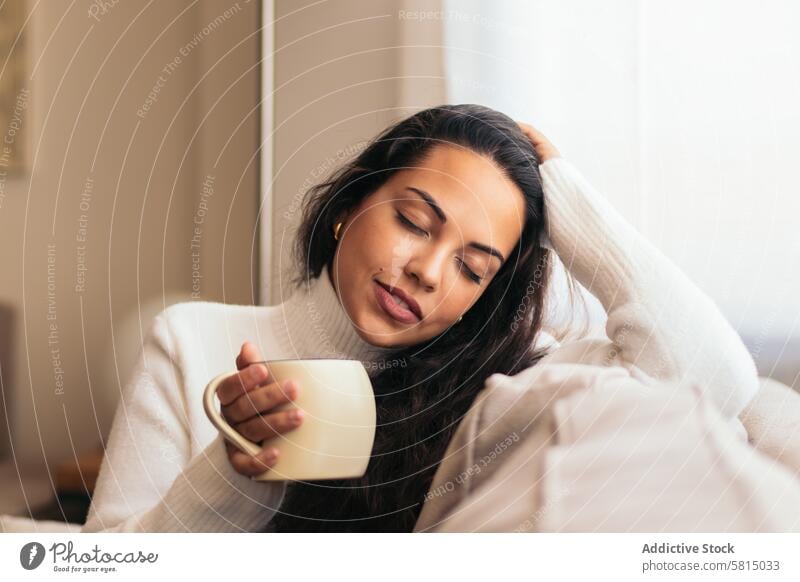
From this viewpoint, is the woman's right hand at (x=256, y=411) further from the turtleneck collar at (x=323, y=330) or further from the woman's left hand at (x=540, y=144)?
the woman's left hand at (x=540, y=144)

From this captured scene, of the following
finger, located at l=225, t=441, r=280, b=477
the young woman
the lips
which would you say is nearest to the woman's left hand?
the young woman

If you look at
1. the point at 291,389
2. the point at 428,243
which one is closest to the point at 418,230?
the point at 428,243

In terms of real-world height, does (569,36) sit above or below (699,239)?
above

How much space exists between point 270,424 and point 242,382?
0.03m

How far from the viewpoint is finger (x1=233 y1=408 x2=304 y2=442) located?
0.48 m

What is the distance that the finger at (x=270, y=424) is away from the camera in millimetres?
476

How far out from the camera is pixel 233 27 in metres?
0.52

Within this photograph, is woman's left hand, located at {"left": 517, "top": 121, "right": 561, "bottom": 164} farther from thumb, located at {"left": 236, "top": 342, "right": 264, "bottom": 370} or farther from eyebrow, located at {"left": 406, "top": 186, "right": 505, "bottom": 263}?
thumb, located at {"left": 236, "top": 342, "right": 264, "bottom": 370}

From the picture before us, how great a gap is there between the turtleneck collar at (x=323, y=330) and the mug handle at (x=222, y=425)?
51 mm

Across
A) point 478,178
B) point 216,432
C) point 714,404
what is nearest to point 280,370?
point 216,432

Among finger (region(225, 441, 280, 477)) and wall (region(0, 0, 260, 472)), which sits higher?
wall (region(0, 0, 260, 472))

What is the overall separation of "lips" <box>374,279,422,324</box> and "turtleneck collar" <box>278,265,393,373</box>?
0.02 metres

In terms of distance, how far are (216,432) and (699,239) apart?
0.32 m
